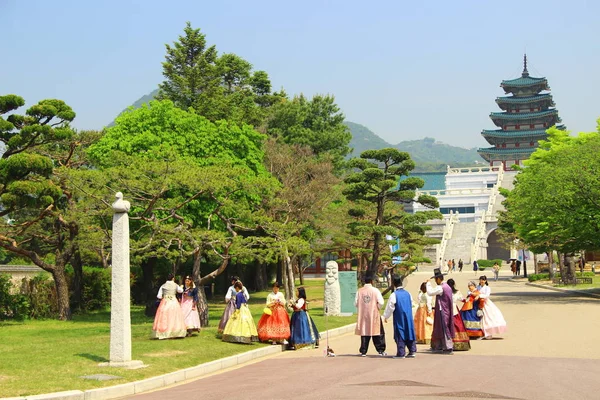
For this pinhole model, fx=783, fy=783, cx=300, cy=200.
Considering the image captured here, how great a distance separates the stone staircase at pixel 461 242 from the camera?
73.1 metres

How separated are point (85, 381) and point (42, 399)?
1.46 meters

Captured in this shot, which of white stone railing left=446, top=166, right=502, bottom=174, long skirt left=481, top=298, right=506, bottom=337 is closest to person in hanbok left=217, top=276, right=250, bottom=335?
long skirt left=481, top=298, right=506, bottom=337

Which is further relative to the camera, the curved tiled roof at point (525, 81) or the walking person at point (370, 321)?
the curved tiled roof at point (525, 81)

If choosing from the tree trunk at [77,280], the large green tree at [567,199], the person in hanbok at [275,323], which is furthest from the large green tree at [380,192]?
the person in hanbok at [275,323]

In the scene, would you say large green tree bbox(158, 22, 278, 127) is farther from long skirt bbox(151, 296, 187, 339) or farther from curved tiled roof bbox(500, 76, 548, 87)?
curved tiled roof bbox(500, 76, 548, 87)

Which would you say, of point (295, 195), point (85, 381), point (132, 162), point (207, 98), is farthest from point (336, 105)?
point (85, 381)

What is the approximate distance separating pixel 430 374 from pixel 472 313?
Answer: 21.8ft

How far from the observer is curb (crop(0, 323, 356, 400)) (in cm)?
1076

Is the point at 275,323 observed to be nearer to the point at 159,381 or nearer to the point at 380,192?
the point at 159,381

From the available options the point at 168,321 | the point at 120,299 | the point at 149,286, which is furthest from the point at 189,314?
the point at 149,286

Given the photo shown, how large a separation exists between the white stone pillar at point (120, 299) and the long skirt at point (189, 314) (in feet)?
16.4

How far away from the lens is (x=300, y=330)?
56.5 ft

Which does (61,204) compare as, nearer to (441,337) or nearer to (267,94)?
(441,337)

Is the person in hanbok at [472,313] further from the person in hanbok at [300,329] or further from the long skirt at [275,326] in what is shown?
the long skirt at [275,326]
